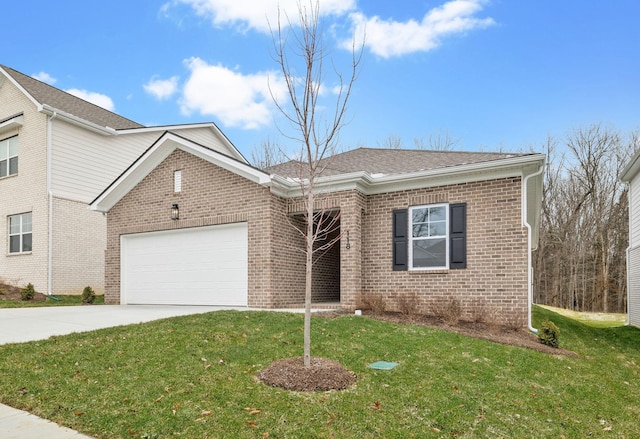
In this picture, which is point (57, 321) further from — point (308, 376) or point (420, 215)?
point (420, 215)

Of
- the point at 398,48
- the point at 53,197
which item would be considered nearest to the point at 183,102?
the point at 53,197

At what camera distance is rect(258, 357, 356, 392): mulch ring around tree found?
493 centimetres

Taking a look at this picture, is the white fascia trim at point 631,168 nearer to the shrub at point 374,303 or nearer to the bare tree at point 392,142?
the shrub at point 374,303

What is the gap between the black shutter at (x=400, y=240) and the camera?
34.3ft

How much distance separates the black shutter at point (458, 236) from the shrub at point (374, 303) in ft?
5.87

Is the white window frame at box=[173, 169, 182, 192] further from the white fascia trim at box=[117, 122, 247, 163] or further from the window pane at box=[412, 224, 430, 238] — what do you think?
the white fascia trim at box=[117, 122, 247, 163]

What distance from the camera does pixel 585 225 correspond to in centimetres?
2845

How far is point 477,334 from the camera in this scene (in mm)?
8125

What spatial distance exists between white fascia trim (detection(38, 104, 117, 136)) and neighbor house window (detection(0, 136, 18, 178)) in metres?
2.75

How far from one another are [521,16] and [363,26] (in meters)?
11.2

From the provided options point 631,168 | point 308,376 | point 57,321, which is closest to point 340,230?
point 308,376

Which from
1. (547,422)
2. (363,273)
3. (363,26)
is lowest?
(547,422)

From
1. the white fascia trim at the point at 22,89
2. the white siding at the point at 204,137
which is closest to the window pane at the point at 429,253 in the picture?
the white siding at the point at 204,137

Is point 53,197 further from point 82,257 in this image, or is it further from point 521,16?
point 521,16
